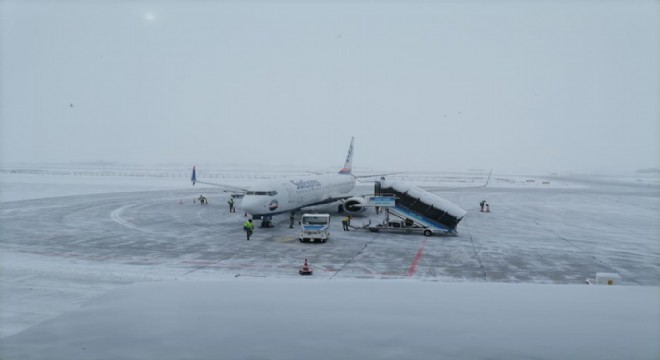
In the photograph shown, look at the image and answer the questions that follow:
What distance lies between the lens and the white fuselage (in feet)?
120

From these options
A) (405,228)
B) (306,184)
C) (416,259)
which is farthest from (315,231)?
(306,184)

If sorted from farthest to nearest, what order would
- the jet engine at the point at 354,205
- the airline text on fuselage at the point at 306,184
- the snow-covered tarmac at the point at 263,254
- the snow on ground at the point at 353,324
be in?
the jet engine at the point at 354,205 → the airline text on fuselage at the point at 306,184 → the snow-covered tarmac at the point at 263,254 → the snow on ground at the point at 353,324

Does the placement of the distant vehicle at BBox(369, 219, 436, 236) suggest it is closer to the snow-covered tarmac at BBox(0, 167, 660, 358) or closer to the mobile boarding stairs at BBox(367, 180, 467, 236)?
the mobile boarding stairs at BBox(367, 180, 467, 236)

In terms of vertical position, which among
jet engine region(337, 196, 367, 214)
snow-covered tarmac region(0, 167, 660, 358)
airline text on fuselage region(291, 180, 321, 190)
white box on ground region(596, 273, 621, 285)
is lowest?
snow-covered tarmac region(0, 167, 660, 358)

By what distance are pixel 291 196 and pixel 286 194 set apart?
878 mm

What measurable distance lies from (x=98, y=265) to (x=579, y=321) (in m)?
23.8

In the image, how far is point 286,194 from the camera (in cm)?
3962

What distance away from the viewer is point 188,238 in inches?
1299

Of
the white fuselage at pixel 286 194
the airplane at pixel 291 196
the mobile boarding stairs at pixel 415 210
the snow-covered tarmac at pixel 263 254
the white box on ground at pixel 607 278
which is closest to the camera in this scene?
the white box on ground at pixel 607 278

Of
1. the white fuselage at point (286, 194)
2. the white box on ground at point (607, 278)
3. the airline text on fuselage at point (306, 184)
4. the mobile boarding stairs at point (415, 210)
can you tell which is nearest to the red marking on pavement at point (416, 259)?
the mobile boarding stairs at point (415, 210)

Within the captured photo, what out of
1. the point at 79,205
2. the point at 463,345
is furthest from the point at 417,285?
the point at 79,205

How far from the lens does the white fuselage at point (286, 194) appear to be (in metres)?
36.5

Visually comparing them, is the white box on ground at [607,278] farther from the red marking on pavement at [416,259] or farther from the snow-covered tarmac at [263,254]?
the red marking on pavement at [416,259]

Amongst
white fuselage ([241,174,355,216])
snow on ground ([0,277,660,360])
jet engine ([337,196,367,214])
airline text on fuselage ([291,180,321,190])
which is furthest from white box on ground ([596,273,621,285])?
jet engine ([337,196,367,214])
